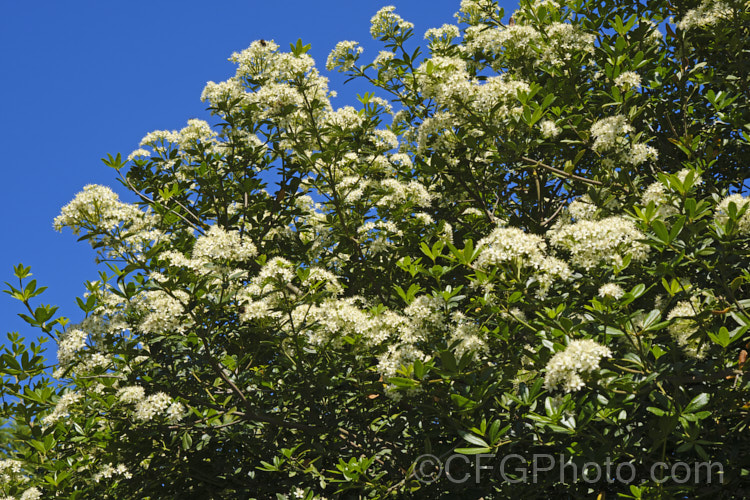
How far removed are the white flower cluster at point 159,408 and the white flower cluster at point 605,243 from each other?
3.06m

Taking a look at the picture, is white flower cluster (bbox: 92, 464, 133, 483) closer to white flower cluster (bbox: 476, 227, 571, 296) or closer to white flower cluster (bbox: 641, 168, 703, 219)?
white flower cluster (bbox: 476, 227, 571, 296)

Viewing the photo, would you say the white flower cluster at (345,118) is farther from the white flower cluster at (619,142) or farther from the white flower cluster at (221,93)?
the white flower cluster at (619,142)

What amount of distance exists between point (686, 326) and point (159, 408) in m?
3.74

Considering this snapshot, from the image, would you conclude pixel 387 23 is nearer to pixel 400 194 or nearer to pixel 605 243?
pixel 400 194

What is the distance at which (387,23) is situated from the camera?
6832 millimetres

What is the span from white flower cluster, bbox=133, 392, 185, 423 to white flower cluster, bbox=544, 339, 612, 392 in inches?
109

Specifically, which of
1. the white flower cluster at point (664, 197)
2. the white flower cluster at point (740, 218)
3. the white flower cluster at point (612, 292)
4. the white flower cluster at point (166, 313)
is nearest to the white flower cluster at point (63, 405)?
the white flower cluster at point (166, 313)

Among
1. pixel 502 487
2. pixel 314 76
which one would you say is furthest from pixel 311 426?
pixel 314 76

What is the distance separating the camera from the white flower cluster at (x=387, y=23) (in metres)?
6.80

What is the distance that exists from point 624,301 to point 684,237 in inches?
29.3

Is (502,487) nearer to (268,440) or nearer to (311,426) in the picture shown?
(311,426)

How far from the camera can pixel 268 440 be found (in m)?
5.16

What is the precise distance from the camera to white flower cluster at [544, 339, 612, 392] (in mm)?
3413

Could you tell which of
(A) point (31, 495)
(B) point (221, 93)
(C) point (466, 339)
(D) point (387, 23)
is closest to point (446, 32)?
(D) point (387, 23)
